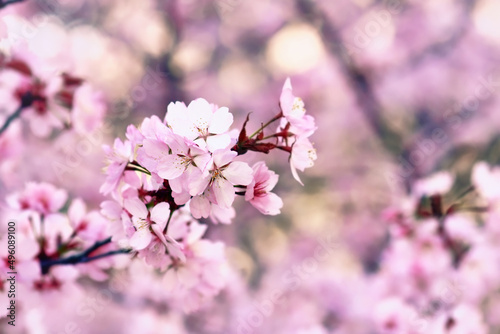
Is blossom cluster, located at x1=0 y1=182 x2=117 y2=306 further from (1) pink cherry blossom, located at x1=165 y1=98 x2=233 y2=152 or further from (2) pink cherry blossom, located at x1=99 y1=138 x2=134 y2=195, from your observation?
(1) pink cherry blossom, located at x1=165 y1=98 x2=233 y2=152

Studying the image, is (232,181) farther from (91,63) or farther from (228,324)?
(91,63)

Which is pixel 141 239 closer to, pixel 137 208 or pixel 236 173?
pixel 137 208

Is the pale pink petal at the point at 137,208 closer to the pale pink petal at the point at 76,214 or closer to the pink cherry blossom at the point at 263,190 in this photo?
the pink cherry blossom at the point at 263,190

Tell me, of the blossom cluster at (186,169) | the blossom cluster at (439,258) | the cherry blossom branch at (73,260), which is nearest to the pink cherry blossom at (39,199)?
the cherry blossom branch at (73,260)

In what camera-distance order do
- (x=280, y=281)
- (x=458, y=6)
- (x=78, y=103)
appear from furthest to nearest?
(x=458, y=6)
(x=280, y=281)
(x=78, y=103)

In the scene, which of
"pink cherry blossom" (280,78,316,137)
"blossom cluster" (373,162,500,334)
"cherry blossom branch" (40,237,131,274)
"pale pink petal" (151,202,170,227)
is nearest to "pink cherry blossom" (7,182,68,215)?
"cherry blossom branch" (40,237,131,274)

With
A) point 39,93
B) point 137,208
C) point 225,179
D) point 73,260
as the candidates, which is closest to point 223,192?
point 225,179

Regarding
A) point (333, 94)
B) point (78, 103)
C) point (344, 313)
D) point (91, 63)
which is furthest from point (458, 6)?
point (78, 103)

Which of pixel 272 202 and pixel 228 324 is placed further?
pixel 228 324
